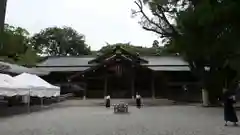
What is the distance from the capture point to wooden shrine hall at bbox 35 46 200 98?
39844mm

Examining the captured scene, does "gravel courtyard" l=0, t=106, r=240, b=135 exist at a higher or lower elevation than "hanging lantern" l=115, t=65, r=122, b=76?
lower

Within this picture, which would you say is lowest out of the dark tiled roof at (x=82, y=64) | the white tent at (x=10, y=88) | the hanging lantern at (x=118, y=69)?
the white tent at (x=10, y=88)

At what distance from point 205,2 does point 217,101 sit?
954 inches

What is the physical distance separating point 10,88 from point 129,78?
21431mm

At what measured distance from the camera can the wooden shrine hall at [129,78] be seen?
131ft

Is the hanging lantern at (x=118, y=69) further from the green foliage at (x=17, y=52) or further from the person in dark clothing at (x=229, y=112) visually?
the person in dark clothing at (x=229, y=112)

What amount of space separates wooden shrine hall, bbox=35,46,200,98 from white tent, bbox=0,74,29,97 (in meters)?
17.6

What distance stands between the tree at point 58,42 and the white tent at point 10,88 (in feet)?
150

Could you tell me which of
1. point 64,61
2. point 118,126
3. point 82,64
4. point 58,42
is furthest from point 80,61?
point 118,126

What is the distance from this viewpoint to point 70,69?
43.8 meters

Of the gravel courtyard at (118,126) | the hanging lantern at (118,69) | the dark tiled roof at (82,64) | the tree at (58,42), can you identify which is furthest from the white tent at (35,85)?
the tree at (58,42)

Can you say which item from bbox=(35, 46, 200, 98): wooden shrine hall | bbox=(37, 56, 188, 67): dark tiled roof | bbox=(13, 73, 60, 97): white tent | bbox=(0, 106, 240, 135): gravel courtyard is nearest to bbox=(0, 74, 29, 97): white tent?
bbox=(13, 73, 60, 97): white tent

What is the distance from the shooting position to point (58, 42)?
69125 mm

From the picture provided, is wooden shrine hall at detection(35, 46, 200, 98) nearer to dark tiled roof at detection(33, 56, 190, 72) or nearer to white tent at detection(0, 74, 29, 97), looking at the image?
dark tiled roof at detection(33, 56, 190, 72)
